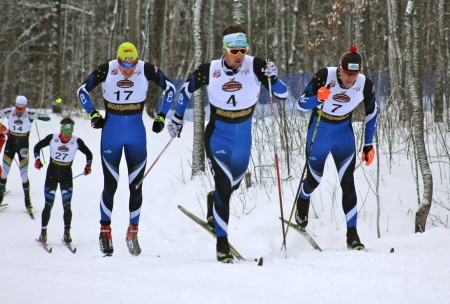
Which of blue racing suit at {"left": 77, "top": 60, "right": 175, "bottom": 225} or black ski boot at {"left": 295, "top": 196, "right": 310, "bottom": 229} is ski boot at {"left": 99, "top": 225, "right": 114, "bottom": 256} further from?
black ski boot at {"left": 295, "top": 196, "right": 310, "bottom": 229}

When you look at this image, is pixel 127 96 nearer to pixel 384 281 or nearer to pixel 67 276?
pixel 67 276

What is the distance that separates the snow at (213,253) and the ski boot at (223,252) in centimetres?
19

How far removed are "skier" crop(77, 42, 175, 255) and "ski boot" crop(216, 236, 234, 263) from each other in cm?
143

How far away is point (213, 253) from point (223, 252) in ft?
6.02

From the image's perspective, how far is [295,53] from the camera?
75.8ft

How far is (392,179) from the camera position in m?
8.12

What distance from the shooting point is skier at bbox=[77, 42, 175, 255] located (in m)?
5.81

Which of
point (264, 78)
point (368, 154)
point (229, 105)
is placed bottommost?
point (368, 154)

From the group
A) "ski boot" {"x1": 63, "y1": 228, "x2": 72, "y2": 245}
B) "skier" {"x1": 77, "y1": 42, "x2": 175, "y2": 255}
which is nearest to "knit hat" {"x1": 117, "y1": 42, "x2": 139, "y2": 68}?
"skier" {"x1": 77, "y1": 42, "x2": 175, "y2": 255}

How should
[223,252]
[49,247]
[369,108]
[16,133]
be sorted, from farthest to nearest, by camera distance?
[16,133]
[49,247]
[369,108]
[223,252]

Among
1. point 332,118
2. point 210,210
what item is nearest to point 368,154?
point 332,118

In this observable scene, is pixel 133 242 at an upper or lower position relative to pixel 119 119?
lower

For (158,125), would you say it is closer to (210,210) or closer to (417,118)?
(210,210)

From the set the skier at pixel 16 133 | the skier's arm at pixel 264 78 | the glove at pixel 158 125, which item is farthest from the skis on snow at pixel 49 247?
the skier's arm at pixel 264 78
